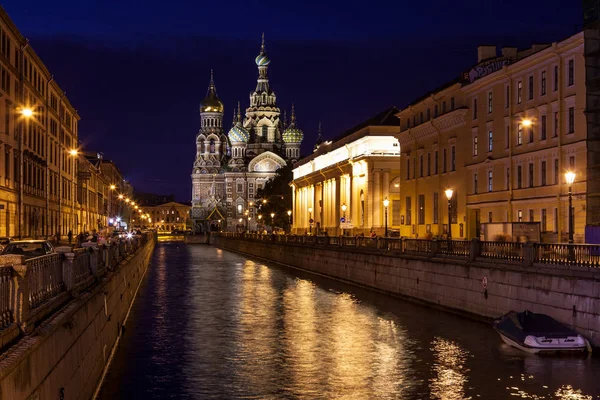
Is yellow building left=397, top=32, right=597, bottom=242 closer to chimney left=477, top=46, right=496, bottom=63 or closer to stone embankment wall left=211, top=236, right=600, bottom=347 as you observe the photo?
chimney left=477, top=46, right=496, bottom=63

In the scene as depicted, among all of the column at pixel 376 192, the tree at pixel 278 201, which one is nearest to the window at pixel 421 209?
the column at pixel 376 192

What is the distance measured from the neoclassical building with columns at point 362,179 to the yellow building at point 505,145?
14969 mm

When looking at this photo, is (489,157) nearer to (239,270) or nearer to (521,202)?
(521,202)

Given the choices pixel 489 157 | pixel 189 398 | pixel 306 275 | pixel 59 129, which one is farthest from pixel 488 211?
pixel 59 129

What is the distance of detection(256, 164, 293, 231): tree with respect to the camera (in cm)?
16025

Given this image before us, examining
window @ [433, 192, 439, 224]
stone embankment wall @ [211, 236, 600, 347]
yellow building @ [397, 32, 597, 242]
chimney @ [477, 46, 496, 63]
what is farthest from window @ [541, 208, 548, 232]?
window @ [433, 192, 439, 224]

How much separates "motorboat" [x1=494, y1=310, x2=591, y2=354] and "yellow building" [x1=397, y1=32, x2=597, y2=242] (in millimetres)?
17032

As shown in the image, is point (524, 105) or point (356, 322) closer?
point (356, 322)

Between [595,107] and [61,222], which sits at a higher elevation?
[595,107]

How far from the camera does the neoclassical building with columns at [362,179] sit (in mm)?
98562

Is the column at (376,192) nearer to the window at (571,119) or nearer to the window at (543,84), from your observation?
the window at (543,84)

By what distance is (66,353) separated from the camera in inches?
644

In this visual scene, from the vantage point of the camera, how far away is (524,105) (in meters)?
55.5

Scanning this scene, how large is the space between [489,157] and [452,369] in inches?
1450
